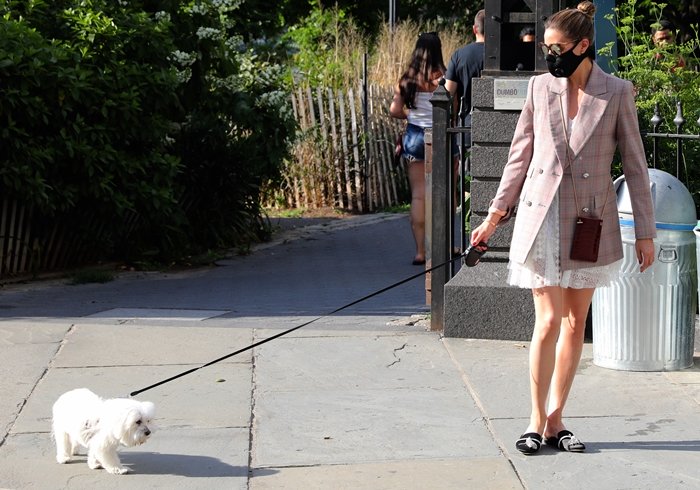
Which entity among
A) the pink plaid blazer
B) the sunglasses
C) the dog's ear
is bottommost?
the dog's ear

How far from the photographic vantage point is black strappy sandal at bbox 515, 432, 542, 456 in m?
4.94

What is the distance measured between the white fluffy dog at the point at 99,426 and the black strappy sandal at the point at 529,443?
1.60 m

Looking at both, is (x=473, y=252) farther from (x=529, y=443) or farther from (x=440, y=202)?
(x=440, y=202)

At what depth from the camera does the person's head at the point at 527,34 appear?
285 inches

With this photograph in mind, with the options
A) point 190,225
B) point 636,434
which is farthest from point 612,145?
point 190,225

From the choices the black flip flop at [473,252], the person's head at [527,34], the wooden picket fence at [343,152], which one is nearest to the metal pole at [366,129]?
the wooden picket fence at [343,152]

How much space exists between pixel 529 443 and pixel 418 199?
232 inches

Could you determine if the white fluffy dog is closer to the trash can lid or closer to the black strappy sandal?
the black strappy sandal

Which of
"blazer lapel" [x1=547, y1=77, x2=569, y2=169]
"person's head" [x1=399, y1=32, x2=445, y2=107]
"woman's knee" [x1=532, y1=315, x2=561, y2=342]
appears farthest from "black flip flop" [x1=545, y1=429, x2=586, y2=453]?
"person's head" [x1=399, y1=32, x2=445, y2=107]

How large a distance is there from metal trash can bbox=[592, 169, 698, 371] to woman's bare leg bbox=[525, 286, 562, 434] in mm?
1290

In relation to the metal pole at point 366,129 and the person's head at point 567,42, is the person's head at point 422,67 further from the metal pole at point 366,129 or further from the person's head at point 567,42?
the person's head at point 567,42

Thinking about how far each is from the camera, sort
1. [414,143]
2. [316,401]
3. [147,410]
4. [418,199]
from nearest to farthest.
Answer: [147,410], [316,401], [414,143], [418,199]

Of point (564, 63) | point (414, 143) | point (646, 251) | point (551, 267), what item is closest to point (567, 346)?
point (551, 267)

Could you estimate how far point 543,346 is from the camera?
489cm
